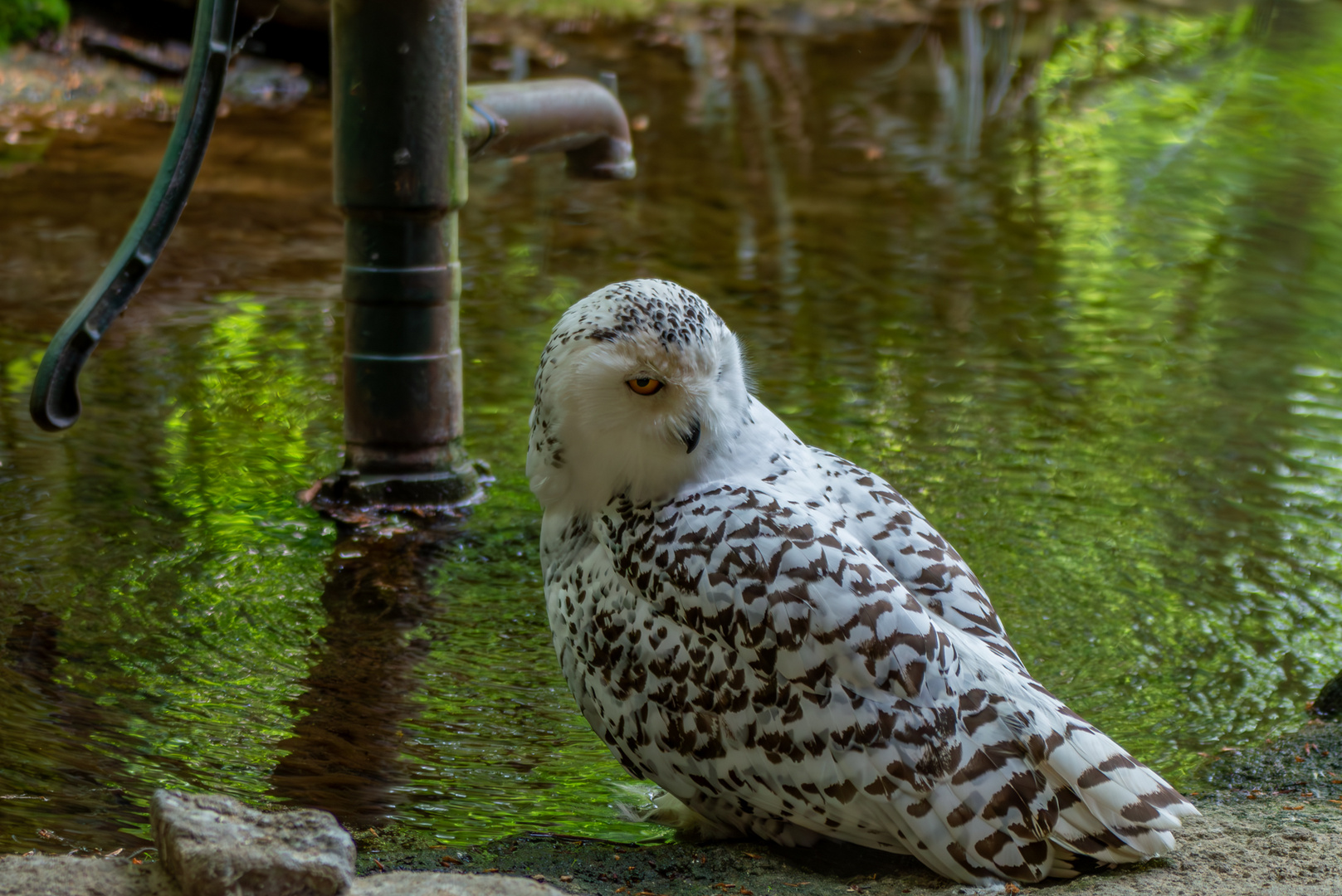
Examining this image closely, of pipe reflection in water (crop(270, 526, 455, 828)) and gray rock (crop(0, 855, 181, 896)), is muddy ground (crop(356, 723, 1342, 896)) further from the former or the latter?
gray rock (crop(0, 855, 181, 896))

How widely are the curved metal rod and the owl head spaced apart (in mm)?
1457

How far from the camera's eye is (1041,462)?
4598mm

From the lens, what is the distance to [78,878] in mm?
2016

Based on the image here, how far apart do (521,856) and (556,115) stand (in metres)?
3.02

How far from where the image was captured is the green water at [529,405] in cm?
299

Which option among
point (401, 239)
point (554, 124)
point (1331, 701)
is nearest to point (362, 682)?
point (401, 239)

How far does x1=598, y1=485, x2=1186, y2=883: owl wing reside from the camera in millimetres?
2361

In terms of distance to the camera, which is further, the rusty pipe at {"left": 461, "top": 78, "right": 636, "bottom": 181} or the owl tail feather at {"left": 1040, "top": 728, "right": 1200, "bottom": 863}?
the rusty pipe at {"left": 461, "top": 78, "right": 636, "bottom": 181}

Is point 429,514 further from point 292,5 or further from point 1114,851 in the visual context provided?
point 292,5

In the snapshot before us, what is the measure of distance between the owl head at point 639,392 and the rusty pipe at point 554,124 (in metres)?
1.93

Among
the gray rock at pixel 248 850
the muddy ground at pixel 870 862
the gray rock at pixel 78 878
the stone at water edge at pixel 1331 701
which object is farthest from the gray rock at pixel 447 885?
the stone at water edge at pixel 1331 701

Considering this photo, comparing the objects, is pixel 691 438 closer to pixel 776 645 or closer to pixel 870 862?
pixel 776 645

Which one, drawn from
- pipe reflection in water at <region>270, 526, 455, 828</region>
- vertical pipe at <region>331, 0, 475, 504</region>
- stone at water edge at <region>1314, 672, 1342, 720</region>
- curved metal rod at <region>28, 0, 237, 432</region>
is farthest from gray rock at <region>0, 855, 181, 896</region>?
stone at water edge at <region>1314, 672, 1342, 720</region>

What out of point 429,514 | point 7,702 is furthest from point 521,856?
point 429,514
